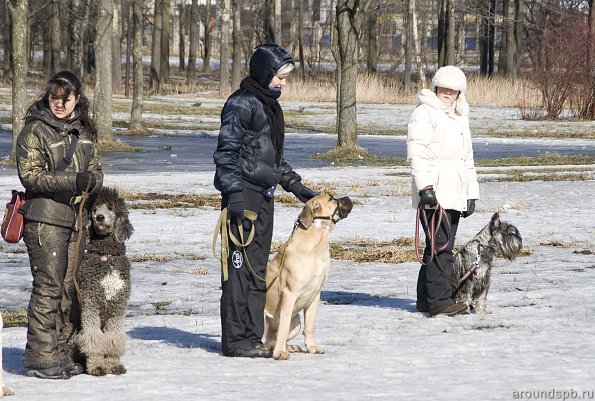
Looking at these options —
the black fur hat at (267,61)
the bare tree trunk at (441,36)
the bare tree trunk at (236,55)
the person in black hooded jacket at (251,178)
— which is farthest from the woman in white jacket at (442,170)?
the bare tree trunk at (236,55)

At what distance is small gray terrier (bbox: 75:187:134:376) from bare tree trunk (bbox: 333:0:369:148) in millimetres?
17833

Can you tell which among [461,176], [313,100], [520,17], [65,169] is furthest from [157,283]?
[520,17]

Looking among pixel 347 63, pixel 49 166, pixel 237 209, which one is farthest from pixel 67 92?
pixel 347 63

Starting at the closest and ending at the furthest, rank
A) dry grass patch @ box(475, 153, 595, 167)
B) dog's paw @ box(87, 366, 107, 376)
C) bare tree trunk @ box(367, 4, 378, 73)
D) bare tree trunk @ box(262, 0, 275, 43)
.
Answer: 1. dog's paw @ box(87, 366, 107, 376)
2. dry grass patch @ box(475, 153, 595, 167)
3. bare tree trunk @ box(367, 4, 378, 73)
4. bare tree trunk @ box(262, 0, 275, 43)

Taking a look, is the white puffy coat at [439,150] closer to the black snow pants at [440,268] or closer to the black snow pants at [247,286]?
the black snow pants at [440,268]

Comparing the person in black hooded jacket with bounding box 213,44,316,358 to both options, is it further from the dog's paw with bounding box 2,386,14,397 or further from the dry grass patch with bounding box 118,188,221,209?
the dry grass patch with bounding box 118,188,221,209

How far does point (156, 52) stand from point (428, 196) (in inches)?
1899

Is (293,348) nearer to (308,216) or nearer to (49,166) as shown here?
(308,216)

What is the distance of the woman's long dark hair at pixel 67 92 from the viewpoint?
6160 millimetres

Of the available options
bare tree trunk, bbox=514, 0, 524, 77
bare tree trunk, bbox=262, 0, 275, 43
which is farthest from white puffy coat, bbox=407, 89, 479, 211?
bare tree trunk, bbox=262, 0, 275, 43

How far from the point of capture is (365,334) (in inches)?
305

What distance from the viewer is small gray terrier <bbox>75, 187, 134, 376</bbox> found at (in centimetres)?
625

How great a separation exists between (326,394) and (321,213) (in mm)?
1448

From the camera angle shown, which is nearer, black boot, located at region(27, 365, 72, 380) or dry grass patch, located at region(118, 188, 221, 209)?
black boot, located at region(27, 365, 72, 380)
